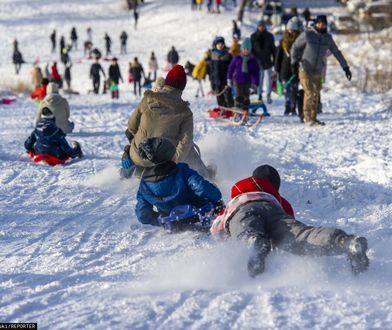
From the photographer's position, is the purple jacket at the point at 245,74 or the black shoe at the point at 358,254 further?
the purple jacket at the point at 245,74

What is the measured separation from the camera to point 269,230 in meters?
4.82

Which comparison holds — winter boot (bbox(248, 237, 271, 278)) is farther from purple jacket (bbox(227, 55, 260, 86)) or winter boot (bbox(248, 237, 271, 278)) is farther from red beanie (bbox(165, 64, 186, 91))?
purple jacket (bbox(227, 55, 260, 86))

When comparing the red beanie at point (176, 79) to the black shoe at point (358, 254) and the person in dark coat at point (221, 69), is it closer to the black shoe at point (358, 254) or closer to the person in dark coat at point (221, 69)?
the black shoe at point (358, 254)

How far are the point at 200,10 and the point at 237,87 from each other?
97.7 feet

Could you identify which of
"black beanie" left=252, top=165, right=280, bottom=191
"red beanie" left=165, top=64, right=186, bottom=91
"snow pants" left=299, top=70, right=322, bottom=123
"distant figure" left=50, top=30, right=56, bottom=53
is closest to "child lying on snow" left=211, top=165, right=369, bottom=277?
"black beanie" left=252, top=165, right=280, bottom=191

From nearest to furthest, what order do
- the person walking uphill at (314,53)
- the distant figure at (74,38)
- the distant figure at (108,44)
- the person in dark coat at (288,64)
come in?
the person walking uphill at (314,53) < the person in dark coat at (288,64) < the distant figure at (108,44) < the distant figure at (74,38)

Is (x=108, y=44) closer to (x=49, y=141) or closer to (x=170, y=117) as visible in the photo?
(x=49, y=141)

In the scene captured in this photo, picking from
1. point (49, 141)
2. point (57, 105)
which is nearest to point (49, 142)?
point (49, 141)

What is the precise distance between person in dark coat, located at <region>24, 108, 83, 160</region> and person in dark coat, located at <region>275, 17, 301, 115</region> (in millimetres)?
4806

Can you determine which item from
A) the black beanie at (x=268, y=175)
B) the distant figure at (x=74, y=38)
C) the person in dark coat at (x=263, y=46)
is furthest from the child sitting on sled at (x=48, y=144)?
the distant figure at (x=74, y=38)

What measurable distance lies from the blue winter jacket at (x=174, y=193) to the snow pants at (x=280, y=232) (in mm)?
602

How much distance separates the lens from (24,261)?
5.01 meters

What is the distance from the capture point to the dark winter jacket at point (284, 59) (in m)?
Result: 12.6

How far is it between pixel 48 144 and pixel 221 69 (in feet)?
17.9
